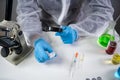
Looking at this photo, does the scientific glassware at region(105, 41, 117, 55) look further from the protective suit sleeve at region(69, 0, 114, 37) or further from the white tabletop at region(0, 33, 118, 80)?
the protective suit sleeve at region(69, 0, 114, 37)

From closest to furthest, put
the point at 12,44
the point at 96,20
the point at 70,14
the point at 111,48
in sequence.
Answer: the point at 12,44
the point at 111,48
the point at 96,20
the point at 70,14

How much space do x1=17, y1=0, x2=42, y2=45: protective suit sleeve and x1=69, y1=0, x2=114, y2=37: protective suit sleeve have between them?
20 cm

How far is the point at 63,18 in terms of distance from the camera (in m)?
1.17

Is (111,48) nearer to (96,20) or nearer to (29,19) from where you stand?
(96,20)

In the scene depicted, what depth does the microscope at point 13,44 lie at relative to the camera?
0.82 meters

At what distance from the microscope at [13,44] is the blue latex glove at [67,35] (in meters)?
0.19

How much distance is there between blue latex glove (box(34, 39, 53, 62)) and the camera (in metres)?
0.85

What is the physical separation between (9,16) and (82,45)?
70 centimetres

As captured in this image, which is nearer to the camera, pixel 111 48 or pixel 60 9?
pixel 111 48

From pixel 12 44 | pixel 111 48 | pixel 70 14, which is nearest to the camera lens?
pixel 12 44

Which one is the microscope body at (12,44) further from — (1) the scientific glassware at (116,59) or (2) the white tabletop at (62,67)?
(1) the scientific glassware at (116,59)

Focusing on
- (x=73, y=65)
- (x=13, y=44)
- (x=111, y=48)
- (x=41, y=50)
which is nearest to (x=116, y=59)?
(x=111, y=48)

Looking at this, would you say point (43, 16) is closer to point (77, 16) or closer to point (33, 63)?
point (77, 16)

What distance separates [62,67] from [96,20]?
377 mm
